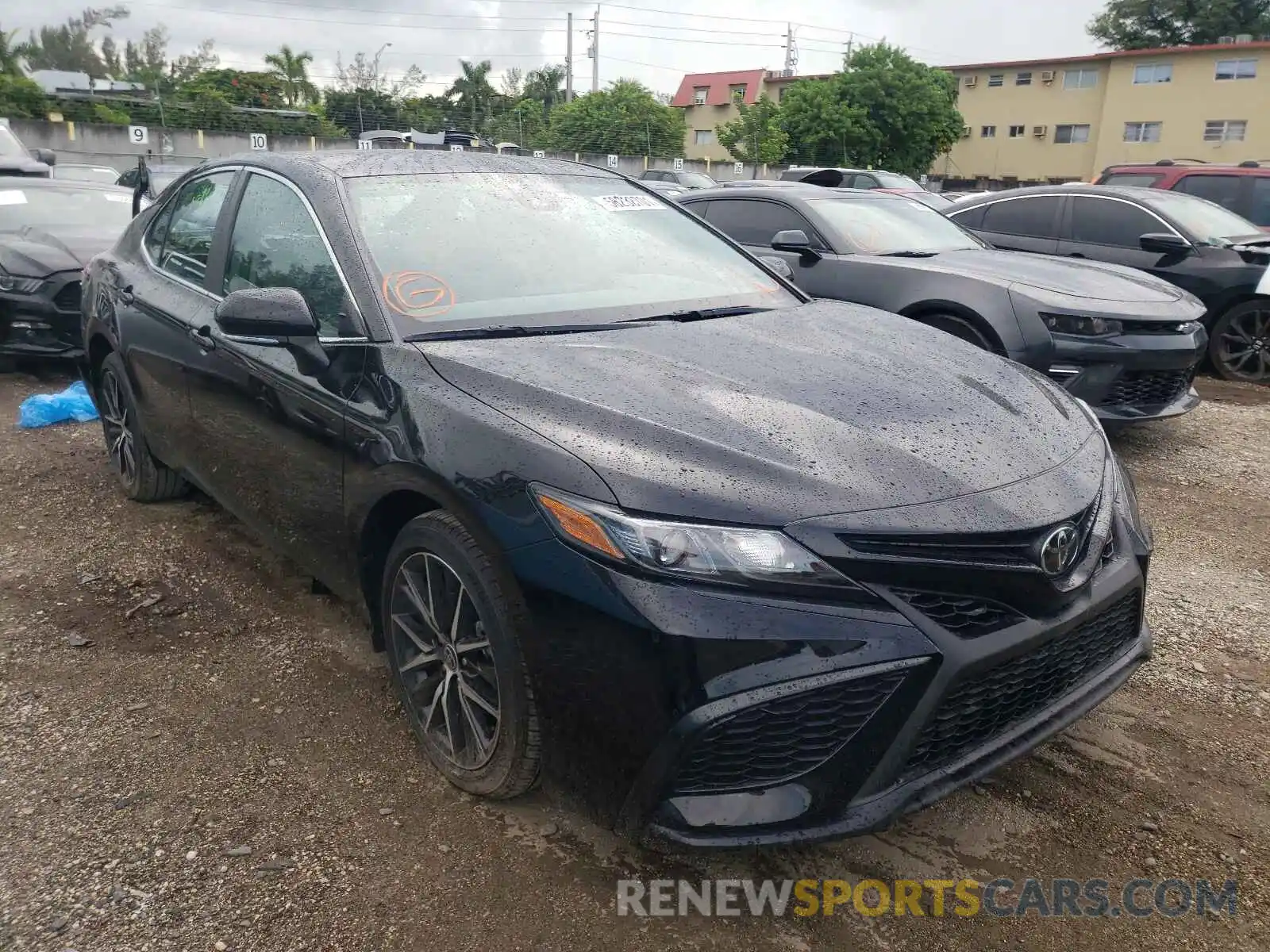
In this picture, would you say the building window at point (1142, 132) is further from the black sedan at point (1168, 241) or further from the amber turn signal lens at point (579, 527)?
the amber turn signal lens at point (579, 527)

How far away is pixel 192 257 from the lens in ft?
12.3

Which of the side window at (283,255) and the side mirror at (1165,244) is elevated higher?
the side window at (283,255)

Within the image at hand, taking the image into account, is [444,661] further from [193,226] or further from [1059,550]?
[193,226]

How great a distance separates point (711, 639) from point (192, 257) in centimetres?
293

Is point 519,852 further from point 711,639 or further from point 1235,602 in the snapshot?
point 1235,602

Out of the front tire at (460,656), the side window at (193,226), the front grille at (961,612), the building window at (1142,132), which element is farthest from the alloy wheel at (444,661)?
the building window at (1142,132)

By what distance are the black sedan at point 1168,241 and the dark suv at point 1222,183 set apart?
4.28 ft

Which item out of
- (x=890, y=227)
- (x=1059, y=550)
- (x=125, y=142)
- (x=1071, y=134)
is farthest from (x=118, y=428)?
(x=1071, y=134)

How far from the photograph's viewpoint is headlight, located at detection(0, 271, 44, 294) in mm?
6547

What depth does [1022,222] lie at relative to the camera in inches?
326

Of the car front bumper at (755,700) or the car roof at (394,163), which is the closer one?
the car front bumper at (755,700)

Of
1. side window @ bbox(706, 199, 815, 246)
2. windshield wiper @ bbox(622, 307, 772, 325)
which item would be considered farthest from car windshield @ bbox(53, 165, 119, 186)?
windshield wiper @ bbox(622, 307, 772, 325)

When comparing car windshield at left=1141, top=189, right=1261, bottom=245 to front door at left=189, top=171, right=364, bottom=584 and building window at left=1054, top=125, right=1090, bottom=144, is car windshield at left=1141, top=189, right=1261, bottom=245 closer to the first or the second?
front door at left=189, top=171, right=364, bottom=584

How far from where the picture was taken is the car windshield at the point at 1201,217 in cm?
764
